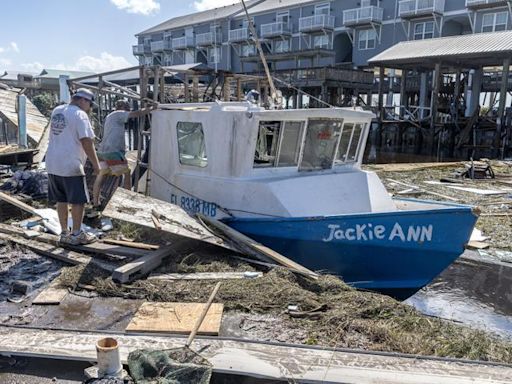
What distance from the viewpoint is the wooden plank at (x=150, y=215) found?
533 cm

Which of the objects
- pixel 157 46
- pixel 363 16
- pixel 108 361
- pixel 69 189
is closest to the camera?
pixel 108 361

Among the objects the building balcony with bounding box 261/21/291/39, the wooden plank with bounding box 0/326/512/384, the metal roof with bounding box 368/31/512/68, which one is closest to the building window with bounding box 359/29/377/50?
the building balcony with bounding box 261/21/291/39

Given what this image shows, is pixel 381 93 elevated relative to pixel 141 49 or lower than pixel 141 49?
lower

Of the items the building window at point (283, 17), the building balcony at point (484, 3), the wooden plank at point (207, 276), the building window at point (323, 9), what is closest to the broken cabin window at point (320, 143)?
the wooden plank at point (207, 276)

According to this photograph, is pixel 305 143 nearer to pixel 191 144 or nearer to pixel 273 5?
pixel 191 144

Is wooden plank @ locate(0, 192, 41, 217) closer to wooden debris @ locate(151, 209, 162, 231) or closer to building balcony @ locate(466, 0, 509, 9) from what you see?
wooden debris @ locate(151, 209, 162, 231)

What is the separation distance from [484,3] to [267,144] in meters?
36.2

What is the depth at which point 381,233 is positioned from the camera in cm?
568

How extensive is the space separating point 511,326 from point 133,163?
6.29 meters

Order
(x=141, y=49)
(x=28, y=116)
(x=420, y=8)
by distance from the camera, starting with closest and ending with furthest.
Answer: (x=28, y=116) < (x=420, y=8) < (x=141, y=49)

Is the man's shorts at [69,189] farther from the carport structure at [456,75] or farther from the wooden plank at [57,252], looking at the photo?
the carport structure at [456,75]

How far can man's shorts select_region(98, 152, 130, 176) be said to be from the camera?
743 cm

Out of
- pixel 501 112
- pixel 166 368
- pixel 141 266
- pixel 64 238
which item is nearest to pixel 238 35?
pixel 501 112

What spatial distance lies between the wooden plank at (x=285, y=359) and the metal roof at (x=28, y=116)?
40.2ft
